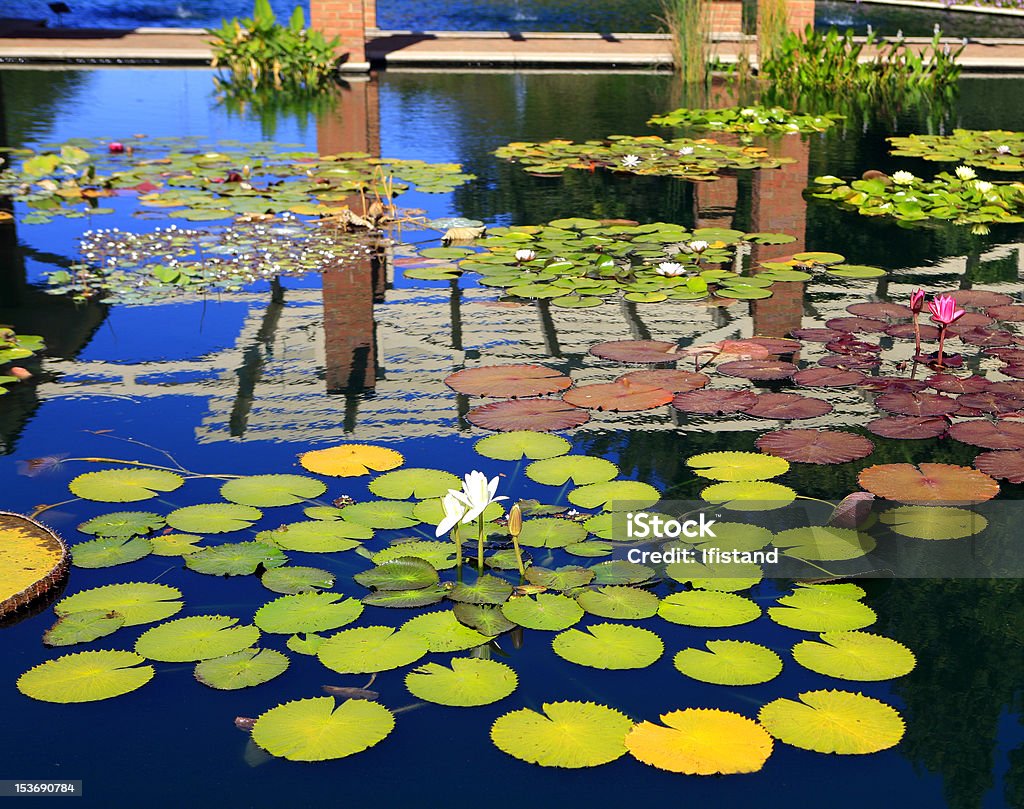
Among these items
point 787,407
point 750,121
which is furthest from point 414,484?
point 750,121

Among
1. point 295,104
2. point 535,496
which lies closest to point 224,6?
point 295,104

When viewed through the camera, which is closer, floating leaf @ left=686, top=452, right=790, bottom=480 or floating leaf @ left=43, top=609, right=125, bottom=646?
floating leaf @ left=43, top=609, right=125, bottom=646

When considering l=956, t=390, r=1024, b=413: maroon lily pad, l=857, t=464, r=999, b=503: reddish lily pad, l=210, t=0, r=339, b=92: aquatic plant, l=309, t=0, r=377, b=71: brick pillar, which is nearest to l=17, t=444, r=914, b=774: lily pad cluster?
l=857, t=464, r=999, b=503: reddish lily pad

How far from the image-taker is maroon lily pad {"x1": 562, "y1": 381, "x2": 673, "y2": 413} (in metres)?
3.92

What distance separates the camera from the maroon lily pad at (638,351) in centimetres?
436

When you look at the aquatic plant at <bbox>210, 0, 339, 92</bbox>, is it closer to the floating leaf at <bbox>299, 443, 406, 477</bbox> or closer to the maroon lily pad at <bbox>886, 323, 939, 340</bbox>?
the maroon lily pad at <bbox>886, 323, 939, 340</bbox>

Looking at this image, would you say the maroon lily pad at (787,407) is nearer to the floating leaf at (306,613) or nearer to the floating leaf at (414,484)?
the floating leaf at (414,484)

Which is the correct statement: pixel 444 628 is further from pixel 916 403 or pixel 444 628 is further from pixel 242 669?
pixel 916 403

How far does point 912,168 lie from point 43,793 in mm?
7623

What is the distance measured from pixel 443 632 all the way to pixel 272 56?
11.6 m

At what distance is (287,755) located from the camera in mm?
2182

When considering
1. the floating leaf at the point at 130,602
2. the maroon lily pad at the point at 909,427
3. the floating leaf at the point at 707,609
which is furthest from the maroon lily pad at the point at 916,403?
the floating leaf at the point at 130,602

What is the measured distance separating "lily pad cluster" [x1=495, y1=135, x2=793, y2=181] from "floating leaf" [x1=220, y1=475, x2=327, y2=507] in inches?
200

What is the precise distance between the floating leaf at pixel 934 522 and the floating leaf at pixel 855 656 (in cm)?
54
